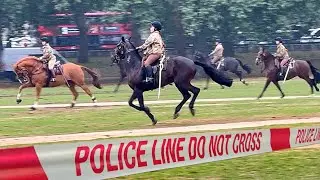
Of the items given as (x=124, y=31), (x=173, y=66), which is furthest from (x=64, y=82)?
(x=124, y=31)

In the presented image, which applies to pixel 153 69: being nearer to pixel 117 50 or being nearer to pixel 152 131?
pixel 117 50

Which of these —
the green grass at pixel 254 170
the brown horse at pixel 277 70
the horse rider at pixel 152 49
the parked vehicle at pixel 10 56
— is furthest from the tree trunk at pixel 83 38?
the green grass at pixel 254 170

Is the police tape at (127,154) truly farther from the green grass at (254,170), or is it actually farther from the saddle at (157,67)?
the saddle at (157,67)

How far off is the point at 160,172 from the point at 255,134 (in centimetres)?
147

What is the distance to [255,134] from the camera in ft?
44.5

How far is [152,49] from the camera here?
23.7 metres

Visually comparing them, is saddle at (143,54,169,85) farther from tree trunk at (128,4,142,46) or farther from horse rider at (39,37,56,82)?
tree trunk at (128,4,142,46)

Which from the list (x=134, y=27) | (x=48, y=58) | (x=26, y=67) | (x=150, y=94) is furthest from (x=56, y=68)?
(x=134, y=27)

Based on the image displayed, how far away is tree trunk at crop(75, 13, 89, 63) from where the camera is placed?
2355 inches

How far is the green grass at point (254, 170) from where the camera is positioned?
42.4ft

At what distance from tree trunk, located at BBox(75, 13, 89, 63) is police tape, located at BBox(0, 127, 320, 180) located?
1814 inches

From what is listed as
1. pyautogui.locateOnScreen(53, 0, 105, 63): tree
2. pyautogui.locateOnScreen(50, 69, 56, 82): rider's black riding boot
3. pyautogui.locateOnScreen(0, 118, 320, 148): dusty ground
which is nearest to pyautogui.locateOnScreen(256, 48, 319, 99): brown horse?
pyautogui.locateOnScreen(50, 69, 56, 82): rider's black riding boot

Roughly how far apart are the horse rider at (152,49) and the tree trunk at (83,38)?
1423 inches

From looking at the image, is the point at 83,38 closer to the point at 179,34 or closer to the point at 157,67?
the point at 179,34
